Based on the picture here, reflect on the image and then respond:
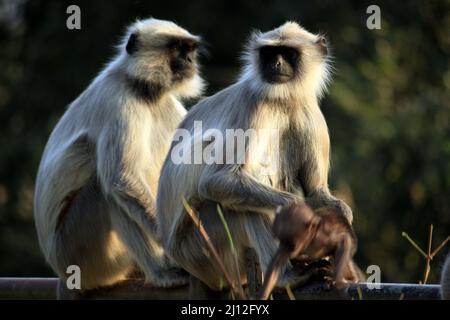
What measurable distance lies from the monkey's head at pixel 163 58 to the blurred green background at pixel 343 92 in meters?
7.52

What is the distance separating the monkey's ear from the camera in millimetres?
8508

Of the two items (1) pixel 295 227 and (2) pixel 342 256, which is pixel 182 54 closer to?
(2) pixel 342 256

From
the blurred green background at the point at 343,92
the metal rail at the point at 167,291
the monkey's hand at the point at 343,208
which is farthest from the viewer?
the blurred green background at the point at 343,92

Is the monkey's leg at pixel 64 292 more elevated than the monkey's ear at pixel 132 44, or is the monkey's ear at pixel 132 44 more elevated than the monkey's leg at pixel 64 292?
the monkey's ear at pixel 132 44

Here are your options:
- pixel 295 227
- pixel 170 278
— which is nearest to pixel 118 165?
pixel 170 278

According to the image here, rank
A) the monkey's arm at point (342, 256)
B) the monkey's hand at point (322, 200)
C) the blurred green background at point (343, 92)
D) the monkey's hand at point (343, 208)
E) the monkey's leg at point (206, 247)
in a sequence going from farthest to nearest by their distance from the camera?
the blurred green background at point (343, 92) < the monkey's hand at point (322, 200) < the monkey's hand at point (343, 208) < the monkey's leg at point (206, 247) < the monkey's arm at point (342, 256)

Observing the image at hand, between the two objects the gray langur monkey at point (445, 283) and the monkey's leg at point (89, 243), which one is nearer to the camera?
the gray langur monkey at point (445, 283)

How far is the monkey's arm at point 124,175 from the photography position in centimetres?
755

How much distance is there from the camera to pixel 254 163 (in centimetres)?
634

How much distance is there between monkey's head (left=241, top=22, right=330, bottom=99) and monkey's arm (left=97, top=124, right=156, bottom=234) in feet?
4.22

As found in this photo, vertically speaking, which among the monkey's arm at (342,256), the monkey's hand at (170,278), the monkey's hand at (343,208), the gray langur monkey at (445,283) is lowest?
the monkey's hand at (170,278)

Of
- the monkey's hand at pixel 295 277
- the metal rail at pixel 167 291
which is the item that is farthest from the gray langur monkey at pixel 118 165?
the monkey's hand at pixel 295 277

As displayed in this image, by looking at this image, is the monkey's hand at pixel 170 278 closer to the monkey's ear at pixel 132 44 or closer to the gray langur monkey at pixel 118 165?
the gray langur monkey at pixel 118 165

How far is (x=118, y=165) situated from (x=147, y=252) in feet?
2.40
